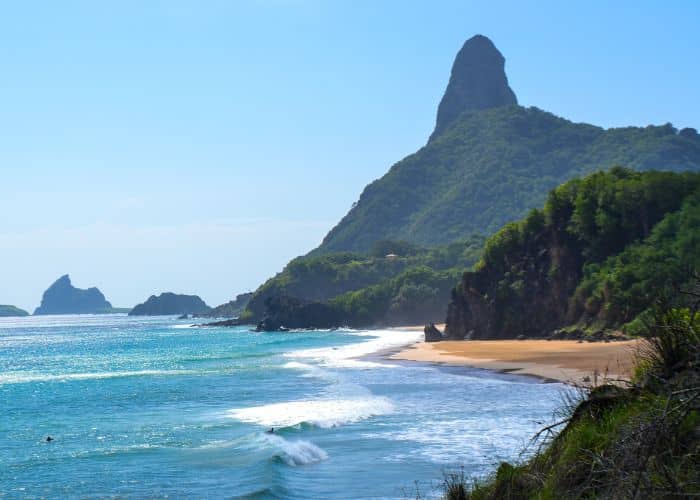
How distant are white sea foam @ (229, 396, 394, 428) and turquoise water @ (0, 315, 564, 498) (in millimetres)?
96

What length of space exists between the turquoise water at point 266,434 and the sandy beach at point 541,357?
8.74 feet

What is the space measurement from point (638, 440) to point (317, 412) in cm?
3036

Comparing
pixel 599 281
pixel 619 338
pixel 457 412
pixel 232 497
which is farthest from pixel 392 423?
pixel 599 281

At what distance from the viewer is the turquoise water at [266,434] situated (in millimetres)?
22688

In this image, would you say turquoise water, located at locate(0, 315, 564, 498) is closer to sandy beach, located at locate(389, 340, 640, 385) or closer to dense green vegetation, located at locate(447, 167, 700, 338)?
sandy beach, located at locate(389, 340, 640, 385)

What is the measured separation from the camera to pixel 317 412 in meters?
36.4

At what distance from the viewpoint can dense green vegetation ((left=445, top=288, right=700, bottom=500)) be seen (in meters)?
6.66

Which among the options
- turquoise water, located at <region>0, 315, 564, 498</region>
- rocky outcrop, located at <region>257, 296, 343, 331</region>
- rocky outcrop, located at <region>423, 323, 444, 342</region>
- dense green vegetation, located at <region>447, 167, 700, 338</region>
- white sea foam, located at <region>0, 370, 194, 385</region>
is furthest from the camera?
rocky outcrop, located at <region>257, 296, 343, 331</region>

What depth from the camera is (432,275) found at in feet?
587

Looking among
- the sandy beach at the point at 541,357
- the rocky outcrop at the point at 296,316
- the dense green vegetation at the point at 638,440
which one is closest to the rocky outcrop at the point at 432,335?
the sandy beach at the point at 541,357

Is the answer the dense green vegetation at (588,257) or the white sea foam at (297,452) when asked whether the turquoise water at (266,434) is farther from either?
the dense green vegetation at (588,257)

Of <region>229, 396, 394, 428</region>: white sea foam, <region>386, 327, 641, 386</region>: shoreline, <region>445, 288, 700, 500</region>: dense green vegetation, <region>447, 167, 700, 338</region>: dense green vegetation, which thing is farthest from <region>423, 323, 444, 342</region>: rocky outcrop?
<region>445, 288, 700, 500</region>: dense green vegetation

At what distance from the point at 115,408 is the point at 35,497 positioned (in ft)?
67.7

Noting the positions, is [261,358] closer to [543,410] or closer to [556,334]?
[556,334]
